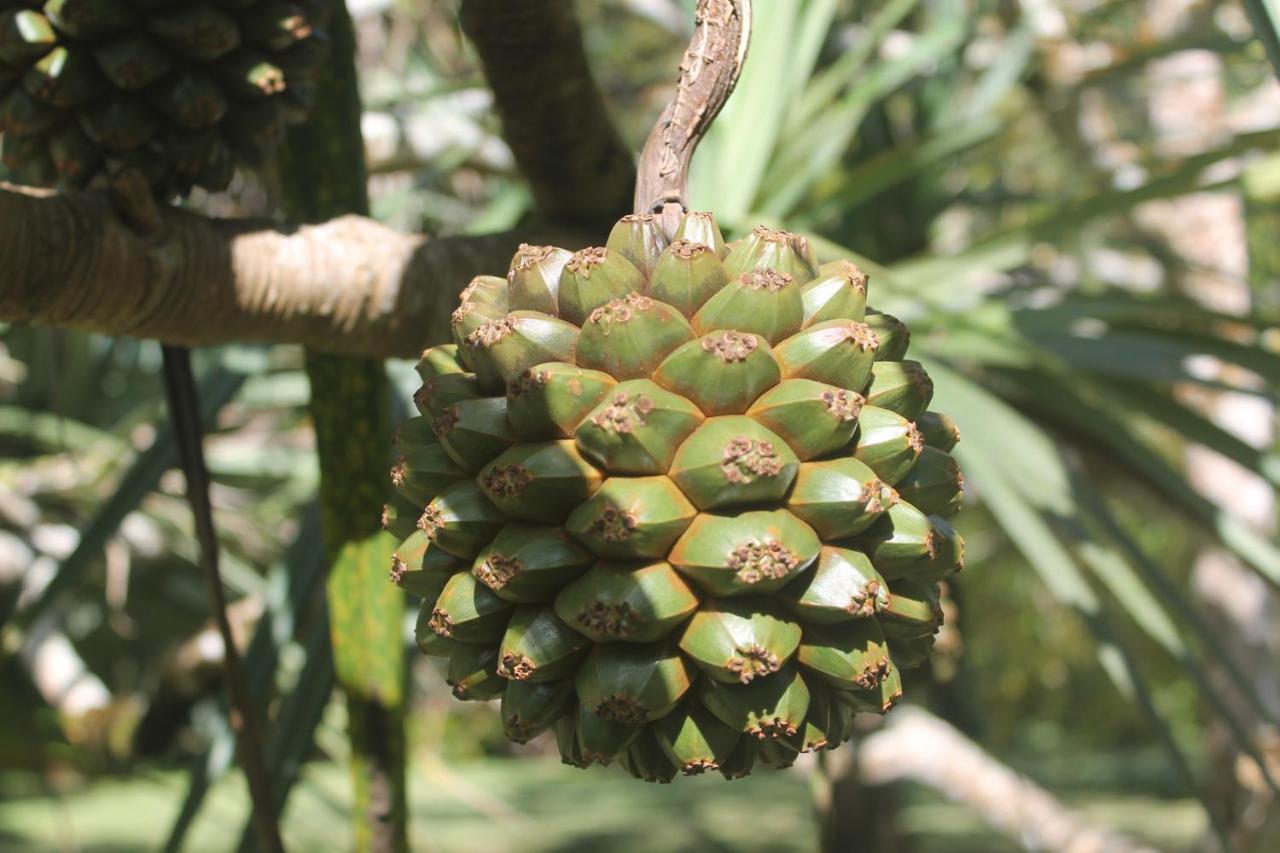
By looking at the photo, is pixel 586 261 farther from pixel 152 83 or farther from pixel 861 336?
pixel 152 83

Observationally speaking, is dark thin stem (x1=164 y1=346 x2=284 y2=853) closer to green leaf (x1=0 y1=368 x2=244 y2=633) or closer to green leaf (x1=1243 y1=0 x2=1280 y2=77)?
green leaf (x1=0 y1=368 x2=244 y2=633)

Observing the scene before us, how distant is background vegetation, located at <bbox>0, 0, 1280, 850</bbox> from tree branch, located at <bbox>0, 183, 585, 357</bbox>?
0.27 m

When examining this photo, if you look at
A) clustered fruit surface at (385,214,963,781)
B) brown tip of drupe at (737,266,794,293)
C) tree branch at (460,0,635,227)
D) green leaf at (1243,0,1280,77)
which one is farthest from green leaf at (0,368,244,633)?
green leaf at (1243,0,1280,77)

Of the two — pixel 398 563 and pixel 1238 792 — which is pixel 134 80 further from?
pixel 1238 792

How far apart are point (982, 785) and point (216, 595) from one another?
1301mm

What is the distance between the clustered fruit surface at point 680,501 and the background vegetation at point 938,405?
0.38 meters

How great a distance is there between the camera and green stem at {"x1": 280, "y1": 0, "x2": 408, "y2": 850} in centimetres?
111

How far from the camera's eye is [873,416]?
76 centimetres

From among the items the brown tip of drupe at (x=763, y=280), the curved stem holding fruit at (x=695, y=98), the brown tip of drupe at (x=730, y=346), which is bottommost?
the brown tip of drupe at (x=730, y=346)

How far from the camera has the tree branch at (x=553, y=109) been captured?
39.1 inches

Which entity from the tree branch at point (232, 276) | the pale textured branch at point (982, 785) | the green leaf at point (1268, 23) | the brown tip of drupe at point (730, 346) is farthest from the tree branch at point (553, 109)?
the pale textured branch at point (982, 785)

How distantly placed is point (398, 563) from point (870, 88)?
1470 millimetres

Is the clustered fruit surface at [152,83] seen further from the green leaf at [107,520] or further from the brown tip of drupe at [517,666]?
the brown tip of drupe at [517,666]

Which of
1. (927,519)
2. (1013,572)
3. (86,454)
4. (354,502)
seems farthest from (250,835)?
(1013,572)
